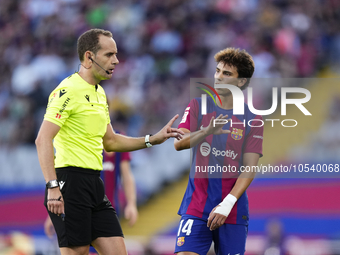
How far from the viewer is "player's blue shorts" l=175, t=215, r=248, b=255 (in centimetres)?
426

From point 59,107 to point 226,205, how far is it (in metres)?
1.59

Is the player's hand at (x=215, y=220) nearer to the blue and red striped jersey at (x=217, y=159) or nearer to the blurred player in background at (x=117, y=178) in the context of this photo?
the blue and red striped jersey at (x=217, y=159)

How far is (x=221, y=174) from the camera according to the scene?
4.37 metres

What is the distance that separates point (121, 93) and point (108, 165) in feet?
19.4

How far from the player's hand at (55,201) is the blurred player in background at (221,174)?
3.57ft

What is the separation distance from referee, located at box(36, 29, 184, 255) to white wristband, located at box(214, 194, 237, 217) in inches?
26.4

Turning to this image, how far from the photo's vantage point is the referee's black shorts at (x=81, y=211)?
161 inches

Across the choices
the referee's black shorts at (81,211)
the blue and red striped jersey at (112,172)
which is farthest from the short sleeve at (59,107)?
the blue and red striped jersey at (112,172)

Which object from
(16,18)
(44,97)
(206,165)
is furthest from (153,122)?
(16,18)

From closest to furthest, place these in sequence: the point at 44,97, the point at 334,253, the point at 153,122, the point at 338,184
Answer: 1. the point at 334,253
2. the point at 338,184
3. the point at 153,122
4. the point at 44,97

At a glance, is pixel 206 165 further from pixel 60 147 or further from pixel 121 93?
pixel 121 93

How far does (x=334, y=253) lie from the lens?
7.86 meters

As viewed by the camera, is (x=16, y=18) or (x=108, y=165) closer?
(x=108, y=165)

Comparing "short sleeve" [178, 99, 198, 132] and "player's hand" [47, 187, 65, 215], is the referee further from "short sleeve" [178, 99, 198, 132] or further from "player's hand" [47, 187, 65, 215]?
"short sleeve" [178, 99, 198, 132]
